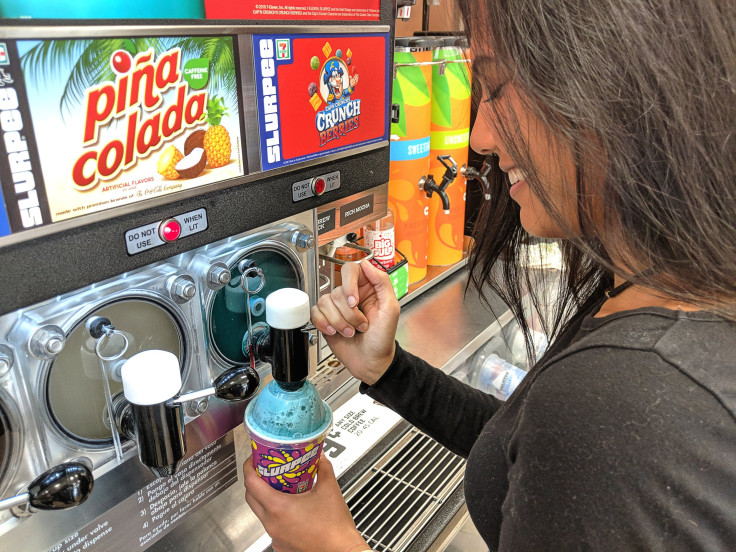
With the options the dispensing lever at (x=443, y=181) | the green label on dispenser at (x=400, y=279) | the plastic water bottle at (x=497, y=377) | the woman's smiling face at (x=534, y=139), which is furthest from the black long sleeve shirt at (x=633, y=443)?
the plastic water bottle at (x=497, y=377)

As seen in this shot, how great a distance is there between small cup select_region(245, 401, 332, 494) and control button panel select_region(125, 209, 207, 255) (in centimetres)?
25

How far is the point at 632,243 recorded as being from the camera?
0.62m

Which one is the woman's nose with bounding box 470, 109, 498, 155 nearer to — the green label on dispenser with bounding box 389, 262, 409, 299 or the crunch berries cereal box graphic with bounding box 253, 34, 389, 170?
the crunch berries cereal box graphic with bounding box 253, 34, 389, 170

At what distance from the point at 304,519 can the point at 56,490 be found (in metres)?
0.32

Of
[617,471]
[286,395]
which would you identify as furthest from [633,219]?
[286,395]

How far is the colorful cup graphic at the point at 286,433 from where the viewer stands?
76 cm

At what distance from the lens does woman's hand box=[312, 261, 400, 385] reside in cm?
93

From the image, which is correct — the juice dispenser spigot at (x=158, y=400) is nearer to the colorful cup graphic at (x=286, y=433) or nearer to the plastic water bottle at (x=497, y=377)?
the colorful cup graphic at (x=286, y=433)

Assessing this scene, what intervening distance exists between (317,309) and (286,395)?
0.61 ft

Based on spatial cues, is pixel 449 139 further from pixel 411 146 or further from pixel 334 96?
pixel 334 96

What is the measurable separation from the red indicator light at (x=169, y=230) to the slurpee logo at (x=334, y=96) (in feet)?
0.81

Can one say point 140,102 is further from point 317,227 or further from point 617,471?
point 617,471

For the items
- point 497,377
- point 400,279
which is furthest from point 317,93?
point 497,377

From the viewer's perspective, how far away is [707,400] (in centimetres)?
52
